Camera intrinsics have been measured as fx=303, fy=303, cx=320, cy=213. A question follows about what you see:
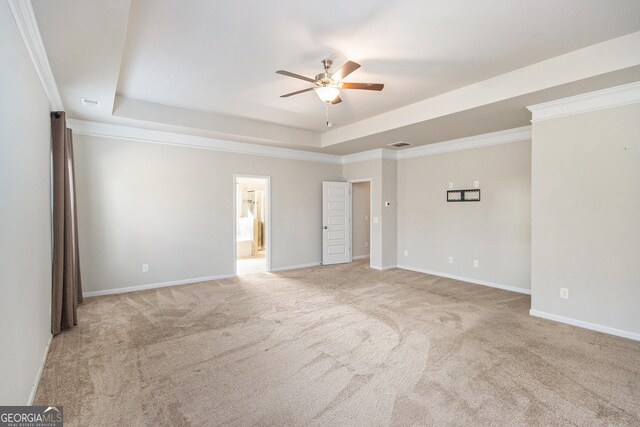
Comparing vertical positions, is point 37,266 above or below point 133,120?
below

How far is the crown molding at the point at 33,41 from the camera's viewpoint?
191 cm

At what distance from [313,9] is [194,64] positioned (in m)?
1.61

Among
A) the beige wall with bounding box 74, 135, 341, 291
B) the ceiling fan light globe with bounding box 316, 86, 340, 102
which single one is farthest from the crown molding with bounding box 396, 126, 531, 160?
the ceiling fan light globe with bounding box 316, 86, 340, 102

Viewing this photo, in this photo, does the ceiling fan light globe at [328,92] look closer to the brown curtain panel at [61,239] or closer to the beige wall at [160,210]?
the brown curtain panel at [61,239]

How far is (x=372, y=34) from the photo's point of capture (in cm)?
275

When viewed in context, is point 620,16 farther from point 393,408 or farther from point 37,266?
point 37,266

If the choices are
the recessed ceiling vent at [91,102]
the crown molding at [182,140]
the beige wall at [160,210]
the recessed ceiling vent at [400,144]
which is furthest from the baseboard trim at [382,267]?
the recessed ceiling vent at [91,102]

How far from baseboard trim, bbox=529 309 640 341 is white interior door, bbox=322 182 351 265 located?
13.5ft

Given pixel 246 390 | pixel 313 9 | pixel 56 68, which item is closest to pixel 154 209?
pixel 56 68

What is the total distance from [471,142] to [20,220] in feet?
20.1

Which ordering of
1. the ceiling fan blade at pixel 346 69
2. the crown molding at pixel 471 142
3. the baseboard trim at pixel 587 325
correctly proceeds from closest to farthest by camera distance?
the ceiling fan blade at pixel 346 69 → the baseboard trim at pixel 587 325 → the crown molding at pixel 471 142

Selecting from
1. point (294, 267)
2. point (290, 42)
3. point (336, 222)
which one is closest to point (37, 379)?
point (290, 42)

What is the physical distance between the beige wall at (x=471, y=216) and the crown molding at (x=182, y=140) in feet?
7.91

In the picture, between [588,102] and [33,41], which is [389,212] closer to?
[588,102]
